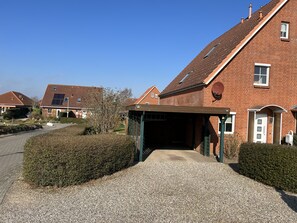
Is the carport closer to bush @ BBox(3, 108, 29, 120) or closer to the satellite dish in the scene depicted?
the satellite dish

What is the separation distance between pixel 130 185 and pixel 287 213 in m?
4.04

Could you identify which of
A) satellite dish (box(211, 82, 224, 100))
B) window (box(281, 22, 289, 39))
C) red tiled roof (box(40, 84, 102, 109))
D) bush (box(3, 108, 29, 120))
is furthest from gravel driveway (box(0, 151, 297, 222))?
red tiled roof (box(40, 84, 102, 109))

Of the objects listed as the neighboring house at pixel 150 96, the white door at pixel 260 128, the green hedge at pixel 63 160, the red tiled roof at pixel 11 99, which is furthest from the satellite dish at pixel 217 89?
the red tiled roof at pixel 11 99

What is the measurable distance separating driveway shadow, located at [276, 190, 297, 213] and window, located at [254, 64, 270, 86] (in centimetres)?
931

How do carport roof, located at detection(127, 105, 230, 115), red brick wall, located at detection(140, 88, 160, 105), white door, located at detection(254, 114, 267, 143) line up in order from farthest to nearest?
red brick wall, located at detection(140, 88, 160, 105) → white door, located at detection(254, 114, 267, 143) → carport roof, located at detection(127, 105, 230, 115)

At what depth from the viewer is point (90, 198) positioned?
24.0 feet

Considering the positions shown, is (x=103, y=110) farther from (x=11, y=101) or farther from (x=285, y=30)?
(x=11, y=101)

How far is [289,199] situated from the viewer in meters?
8.02

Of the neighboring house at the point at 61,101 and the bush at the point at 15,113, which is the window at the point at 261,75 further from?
the bush at the point at 15,113

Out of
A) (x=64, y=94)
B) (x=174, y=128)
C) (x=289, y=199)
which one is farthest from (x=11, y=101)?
(x=289, y=199)

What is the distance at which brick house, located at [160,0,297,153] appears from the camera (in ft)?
53.2

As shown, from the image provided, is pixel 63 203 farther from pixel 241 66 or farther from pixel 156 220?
pixel 241 66

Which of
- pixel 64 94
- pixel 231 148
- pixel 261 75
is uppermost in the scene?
pixel 64 94

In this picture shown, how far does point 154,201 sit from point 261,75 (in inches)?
481
